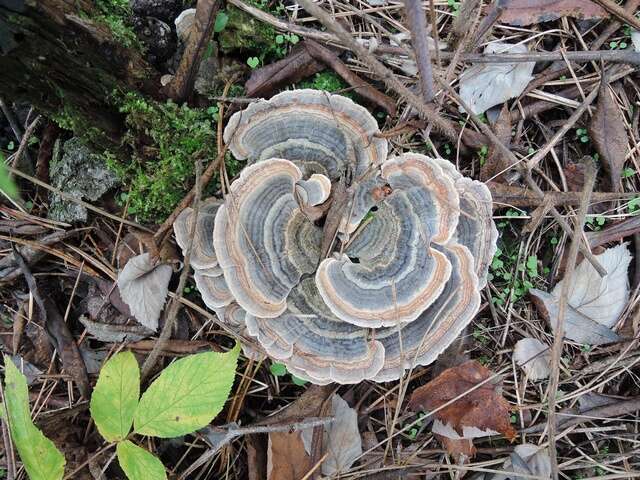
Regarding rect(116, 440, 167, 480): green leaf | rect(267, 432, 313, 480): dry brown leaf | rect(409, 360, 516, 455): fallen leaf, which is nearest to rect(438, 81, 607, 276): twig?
rect(409, 360, 516, 455): fallen leaf

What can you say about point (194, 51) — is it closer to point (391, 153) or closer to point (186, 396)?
point (391, 153)

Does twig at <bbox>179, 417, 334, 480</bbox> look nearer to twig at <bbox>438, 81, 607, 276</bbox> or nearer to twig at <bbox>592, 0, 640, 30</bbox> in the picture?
twig at <bbox>438, 81, 607, 276</bbox>

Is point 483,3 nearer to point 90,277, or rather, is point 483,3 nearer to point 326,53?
point 326,53

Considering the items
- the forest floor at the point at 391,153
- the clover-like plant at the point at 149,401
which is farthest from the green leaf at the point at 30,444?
the forest floor at the point at 391,153

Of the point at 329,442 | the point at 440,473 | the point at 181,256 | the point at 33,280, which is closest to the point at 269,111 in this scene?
the point at 181,256

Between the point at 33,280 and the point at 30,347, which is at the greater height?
the point at 33,280

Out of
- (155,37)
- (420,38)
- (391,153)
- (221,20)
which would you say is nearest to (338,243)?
(391,153)
